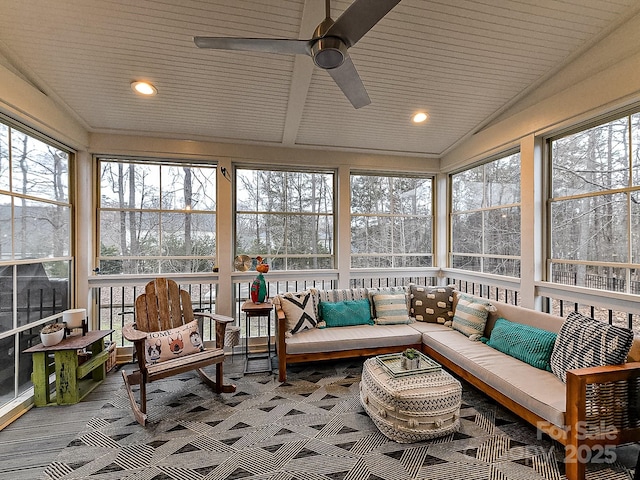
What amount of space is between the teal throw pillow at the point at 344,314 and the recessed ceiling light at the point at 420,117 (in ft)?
7.24

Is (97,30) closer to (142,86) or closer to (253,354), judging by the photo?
(142,86)

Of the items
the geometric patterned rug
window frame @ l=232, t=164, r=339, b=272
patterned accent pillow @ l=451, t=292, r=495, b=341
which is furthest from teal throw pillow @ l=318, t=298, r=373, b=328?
patterned accent pillow @ l=451, t=292, r=495, b=341

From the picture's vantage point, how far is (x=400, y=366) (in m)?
2.52

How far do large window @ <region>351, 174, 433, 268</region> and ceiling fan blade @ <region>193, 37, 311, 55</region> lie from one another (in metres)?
2.73

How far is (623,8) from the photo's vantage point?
222cm

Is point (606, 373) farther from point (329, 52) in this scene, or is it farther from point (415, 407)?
point (329, 52)

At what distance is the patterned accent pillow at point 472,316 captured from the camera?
3135 mm

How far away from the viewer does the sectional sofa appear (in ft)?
6.12

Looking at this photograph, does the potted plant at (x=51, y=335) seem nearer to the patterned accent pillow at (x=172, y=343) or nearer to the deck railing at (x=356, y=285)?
the patterned accent pillow at (x=172, y=343)

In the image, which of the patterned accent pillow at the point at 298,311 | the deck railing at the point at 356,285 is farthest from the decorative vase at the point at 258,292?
the deck railing at the point at 356,285

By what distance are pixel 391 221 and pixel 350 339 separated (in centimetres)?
198

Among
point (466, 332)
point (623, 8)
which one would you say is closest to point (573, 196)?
point (623, 8)

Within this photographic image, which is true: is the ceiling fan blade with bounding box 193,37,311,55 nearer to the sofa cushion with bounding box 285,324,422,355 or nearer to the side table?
the side table

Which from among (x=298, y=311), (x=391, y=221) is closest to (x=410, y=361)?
(x=298, y=311)
